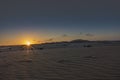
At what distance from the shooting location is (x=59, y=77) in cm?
1276

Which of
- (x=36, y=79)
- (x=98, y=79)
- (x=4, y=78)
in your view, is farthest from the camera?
(x=4, y=78)

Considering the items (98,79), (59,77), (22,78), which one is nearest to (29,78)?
(22,78)

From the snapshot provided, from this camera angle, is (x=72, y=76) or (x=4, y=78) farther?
(x=4, y=78)

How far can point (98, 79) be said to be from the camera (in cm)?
1169

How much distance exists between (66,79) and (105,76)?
2.15m

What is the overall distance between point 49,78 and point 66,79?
1092 millimetres

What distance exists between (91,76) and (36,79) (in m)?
3.06

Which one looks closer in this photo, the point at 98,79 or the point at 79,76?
the point at 98,79

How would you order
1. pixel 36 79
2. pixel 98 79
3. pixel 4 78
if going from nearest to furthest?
pixel 98 79, pixel 36 79, pixel 4 78

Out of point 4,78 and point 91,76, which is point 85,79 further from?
point 4,78

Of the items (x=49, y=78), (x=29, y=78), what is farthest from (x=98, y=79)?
(x=29, y=78)

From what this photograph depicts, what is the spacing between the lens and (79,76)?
12.8m

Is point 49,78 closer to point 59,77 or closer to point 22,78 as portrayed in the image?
point 59,77

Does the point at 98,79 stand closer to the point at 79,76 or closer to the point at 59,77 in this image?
the point at 79,76
